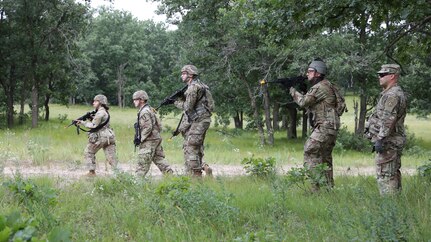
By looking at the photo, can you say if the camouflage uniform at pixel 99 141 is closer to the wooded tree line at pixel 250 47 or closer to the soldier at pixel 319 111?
the wooded tree line at pixel 250 47

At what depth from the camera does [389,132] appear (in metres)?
6.34

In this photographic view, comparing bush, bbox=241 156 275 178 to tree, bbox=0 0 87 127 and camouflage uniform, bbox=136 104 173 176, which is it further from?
tree, bbox=0 0 87 127

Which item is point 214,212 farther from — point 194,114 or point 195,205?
point 194,114

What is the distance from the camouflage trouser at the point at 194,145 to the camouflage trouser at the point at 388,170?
3.47m

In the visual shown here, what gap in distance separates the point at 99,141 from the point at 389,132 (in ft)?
20.0

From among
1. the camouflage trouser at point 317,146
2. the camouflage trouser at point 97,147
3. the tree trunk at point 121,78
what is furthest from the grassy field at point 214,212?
the tree trunk at point 121,78

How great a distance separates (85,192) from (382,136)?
4.20 metres

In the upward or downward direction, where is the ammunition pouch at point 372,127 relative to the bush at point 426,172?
upward

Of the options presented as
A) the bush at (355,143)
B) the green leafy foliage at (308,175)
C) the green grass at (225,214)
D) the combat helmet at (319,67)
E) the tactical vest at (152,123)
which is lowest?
the bush at (355,143)

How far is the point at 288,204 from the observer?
593 centimetres

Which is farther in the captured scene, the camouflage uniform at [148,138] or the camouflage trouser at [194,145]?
the camouflage uniform at [148,138]

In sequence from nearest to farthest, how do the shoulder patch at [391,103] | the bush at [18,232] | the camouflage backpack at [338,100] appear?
the bush at [18,232] < the shoulder patch at [391,103] < the camouflage backpack at [338,100]

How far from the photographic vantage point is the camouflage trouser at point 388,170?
6406 millimetres

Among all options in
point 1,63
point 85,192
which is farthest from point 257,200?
point 1,63
